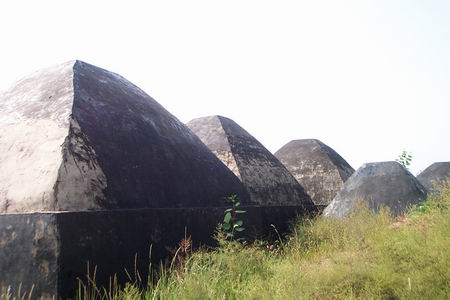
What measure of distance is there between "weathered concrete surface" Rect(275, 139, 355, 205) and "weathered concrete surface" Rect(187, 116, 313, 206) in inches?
152

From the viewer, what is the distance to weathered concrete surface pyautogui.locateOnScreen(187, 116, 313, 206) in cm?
864

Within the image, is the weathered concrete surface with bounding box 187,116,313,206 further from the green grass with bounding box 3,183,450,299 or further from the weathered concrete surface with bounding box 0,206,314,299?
the weathered concrete surface with bounding box 0,206,314,299

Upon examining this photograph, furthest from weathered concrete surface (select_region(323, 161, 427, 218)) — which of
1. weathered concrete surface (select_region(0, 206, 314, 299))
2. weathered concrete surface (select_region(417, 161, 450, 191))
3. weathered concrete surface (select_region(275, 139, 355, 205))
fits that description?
weathered concrete surface (select_region(417, 161, 450, 191))

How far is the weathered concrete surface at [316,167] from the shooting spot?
13918 millimetres

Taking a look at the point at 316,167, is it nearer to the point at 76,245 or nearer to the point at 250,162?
the point at 250,162

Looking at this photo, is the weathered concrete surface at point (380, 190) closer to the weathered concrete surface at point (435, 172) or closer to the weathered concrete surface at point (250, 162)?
the weathered concrete surface at point (250, 162)

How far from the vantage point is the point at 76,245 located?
3.39 meters

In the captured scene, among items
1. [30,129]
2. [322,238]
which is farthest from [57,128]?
[322,238]

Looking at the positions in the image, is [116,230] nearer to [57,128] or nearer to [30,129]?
[57,128]

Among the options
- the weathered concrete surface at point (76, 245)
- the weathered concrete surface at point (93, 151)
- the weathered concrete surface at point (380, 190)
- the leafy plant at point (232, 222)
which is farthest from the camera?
the weathered concrete surface at point (380, 190)

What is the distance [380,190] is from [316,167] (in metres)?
5.30

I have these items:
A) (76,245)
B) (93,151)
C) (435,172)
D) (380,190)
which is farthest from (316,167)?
(76,245)

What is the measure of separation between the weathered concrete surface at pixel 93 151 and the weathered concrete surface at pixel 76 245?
0.51ft

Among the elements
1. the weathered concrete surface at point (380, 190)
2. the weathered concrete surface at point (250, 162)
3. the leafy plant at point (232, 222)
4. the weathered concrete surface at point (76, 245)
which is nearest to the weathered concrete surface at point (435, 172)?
the weathered concrete surface at point (380, 190)
